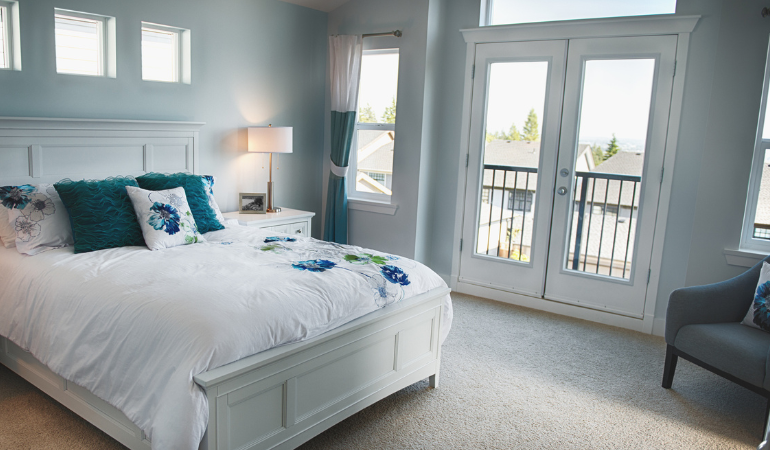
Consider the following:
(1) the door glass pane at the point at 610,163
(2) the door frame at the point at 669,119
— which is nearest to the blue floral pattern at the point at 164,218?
(2) the door frame at the point at 669,119

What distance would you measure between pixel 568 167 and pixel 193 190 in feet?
8.57

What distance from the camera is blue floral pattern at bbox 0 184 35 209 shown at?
2.71 m

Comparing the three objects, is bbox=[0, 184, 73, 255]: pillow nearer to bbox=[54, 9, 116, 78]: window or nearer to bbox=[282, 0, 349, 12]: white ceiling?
bbox=[54, 9, 116, 78]: window

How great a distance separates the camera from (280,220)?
4.08 metres

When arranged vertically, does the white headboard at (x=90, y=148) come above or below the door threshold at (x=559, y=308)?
above

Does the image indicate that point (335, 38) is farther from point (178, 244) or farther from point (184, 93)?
point (178, 244)

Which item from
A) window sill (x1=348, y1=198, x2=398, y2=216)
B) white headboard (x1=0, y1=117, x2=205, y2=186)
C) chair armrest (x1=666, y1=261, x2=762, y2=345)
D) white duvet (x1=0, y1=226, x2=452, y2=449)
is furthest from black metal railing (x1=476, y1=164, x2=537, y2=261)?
white headboard (x1=0, y1=117, x2=205, y2=186)

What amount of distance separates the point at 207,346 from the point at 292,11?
3485 mm

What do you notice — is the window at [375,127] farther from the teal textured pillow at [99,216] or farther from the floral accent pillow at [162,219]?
the teal textured pillow at [99,216]

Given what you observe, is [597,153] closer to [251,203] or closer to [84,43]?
[251,203]

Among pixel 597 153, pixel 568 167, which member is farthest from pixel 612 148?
pixel 568 167

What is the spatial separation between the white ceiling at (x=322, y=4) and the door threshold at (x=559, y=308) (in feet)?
8.46

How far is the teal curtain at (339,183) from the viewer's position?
466cm

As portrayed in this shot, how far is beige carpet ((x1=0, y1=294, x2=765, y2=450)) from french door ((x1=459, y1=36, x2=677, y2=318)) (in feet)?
2.44
